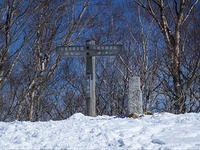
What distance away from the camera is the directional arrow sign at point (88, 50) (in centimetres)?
616

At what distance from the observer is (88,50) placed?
6.18 meters

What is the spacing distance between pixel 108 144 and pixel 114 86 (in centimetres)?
1029

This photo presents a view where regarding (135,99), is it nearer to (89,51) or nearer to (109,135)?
(89,51)

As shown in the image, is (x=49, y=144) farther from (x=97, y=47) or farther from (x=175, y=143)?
(x=97, y=47)

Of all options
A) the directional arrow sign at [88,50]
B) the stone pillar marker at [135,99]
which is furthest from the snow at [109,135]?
the directional arrow sign at [88,50]

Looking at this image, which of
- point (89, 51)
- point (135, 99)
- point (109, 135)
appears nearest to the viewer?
point (109, 135)

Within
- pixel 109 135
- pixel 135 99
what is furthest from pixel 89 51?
pixel 109 135

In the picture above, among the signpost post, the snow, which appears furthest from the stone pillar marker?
the signpost post

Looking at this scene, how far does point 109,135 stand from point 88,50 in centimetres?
261

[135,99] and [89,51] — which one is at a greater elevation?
[89,51]

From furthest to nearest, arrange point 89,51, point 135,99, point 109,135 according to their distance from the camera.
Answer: point 89,51 < point 135,99 < point 109,135

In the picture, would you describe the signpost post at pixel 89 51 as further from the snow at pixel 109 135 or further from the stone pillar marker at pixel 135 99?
the snow at pixel 109 135

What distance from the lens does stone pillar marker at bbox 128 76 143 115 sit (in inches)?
228

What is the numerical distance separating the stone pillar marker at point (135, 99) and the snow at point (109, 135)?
693 millimetres
